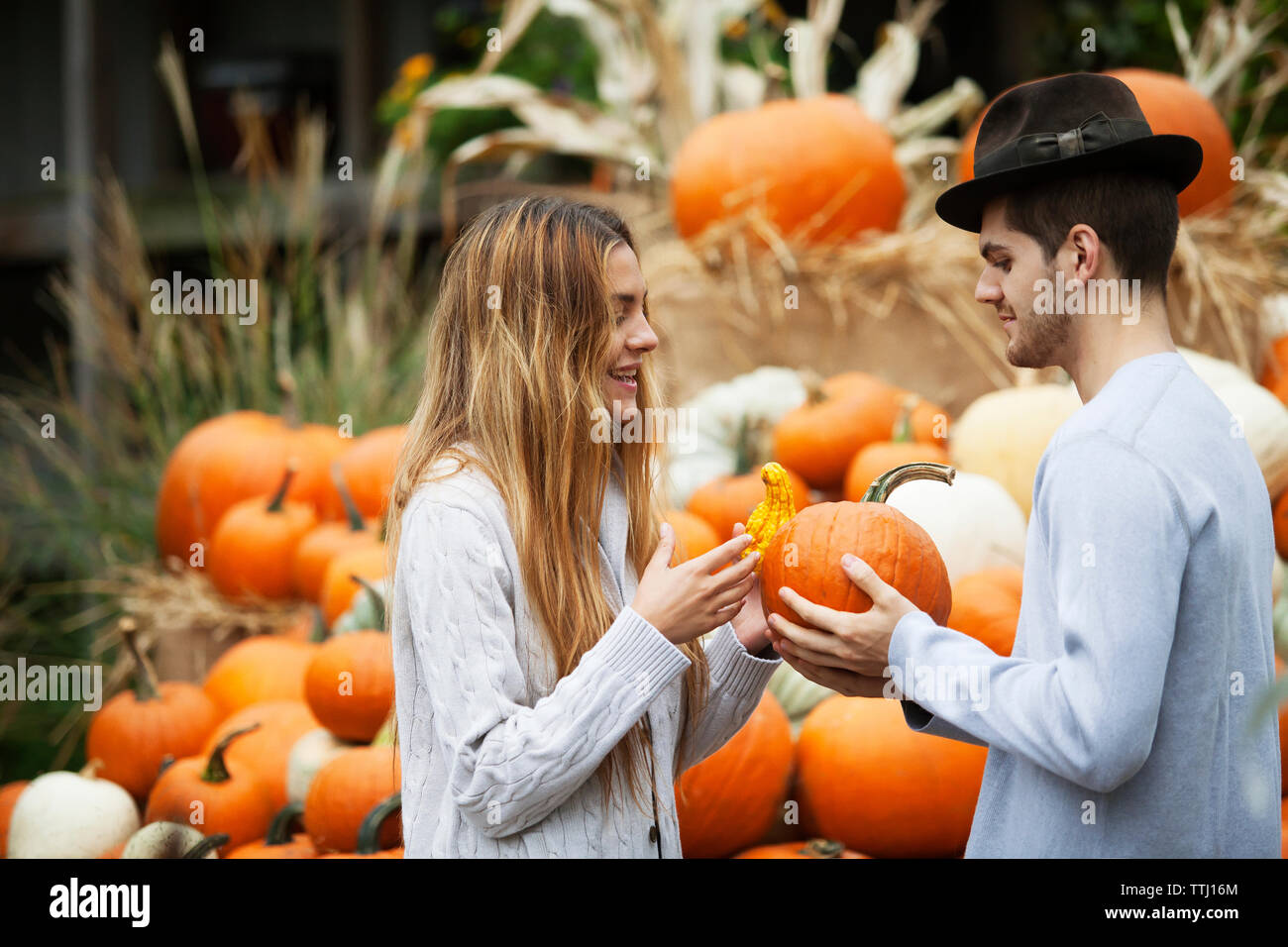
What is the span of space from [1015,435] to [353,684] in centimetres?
186

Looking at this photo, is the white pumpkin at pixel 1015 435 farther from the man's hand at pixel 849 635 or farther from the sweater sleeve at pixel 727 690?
the man's hand at pixel 849 635

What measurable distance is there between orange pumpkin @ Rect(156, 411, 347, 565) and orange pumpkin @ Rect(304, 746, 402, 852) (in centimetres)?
171

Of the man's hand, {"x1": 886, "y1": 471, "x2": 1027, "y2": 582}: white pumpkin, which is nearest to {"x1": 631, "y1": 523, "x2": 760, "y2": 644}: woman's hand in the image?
the man's hand

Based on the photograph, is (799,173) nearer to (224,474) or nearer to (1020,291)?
(224,474)

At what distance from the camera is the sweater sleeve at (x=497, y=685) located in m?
1.52

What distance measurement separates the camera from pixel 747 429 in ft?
11.5

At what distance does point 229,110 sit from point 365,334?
3811 millimetres

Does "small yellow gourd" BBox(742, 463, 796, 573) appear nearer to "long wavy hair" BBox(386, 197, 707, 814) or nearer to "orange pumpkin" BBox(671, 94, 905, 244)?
"long wavy hair" BBox(386, 197, 707, 814)

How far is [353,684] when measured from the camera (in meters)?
2.68

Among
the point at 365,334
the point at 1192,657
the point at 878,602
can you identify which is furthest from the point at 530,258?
the point at 365,334

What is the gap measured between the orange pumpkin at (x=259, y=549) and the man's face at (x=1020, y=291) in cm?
280

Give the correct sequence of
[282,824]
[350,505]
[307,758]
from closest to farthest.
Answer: [282,824] < [307,758] < [350,505]

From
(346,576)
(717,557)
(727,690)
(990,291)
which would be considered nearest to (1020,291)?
(990,291)

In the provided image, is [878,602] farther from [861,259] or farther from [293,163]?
[293,163]
